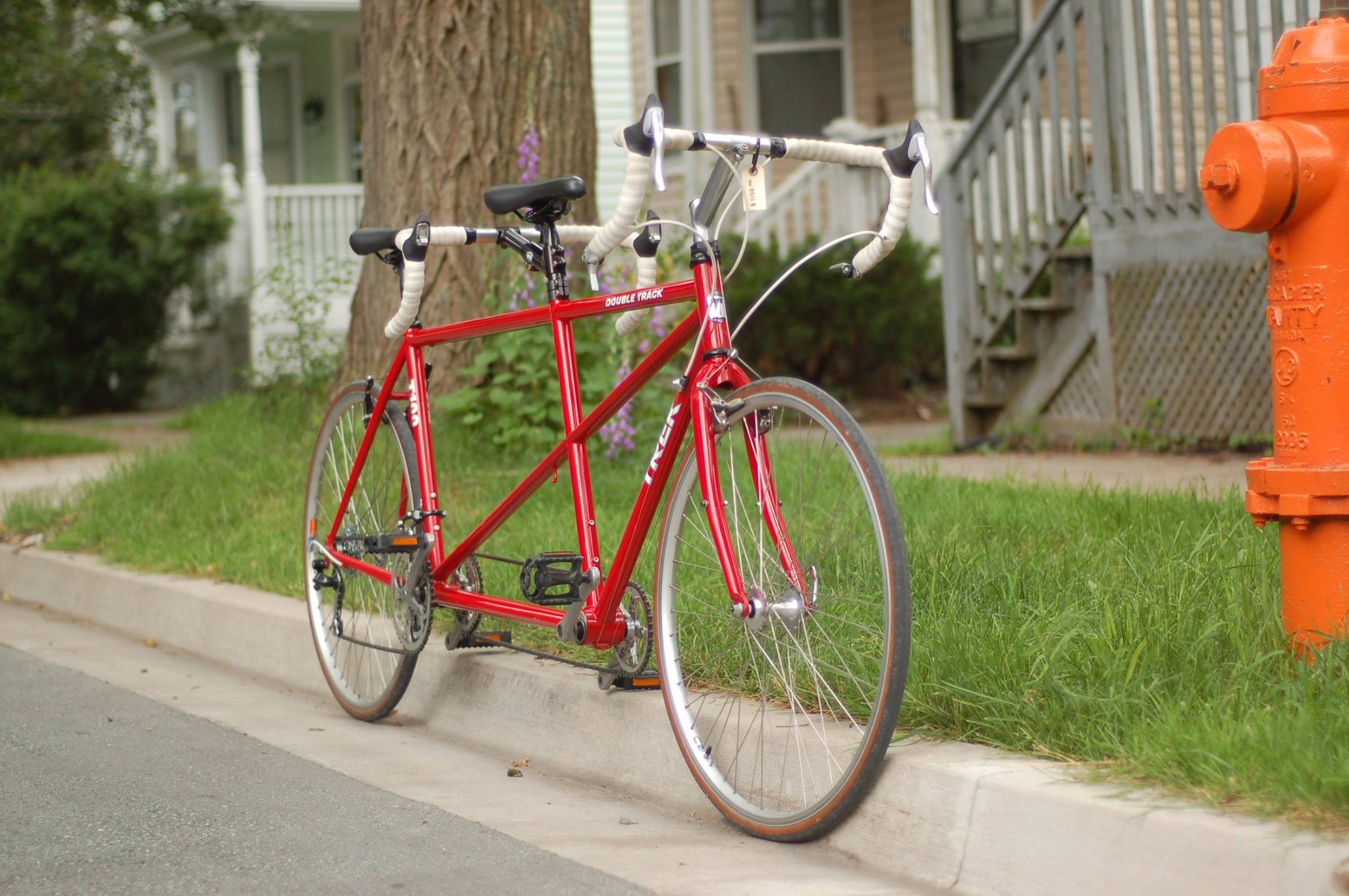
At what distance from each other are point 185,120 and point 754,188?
1995 cm

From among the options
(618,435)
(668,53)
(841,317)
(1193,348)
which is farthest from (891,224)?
(668,53)

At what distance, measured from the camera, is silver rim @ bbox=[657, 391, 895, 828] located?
313 centimetres

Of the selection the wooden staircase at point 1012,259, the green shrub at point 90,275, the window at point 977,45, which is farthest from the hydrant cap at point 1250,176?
the green shrub at point 90,275

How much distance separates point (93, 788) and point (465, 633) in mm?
989

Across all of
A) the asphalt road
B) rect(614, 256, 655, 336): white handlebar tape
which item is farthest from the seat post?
the asphalt road

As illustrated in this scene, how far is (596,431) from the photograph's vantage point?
3734 millimetres

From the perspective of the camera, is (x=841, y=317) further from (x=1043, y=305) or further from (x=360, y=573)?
(x=360, y=573)

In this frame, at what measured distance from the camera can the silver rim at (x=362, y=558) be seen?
4445 millimetres

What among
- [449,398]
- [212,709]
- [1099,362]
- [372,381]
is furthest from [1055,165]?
[212,709]

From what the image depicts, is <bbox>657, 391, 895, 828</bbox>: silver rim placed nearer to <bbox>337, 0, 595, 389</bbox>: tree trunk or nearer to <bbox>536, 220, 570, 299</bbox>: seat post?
<bbox>536, 220, 570, 299</bbox>: seat post

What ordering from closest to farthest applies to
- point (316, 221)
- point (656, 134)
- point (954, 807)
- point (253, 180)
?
point (954, 807)
point (656, 134)
point (253, 180)
point (316, 221)

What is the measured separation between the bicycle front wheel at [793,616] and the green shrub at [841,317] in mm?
8524

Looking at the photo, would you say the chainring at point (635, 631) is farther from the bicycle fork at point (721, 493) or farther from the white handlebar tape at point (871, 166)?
the white handlebar tape at point (871, 166)

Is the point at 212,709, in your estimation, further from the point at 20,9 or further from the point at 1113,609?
the point at 20,9
